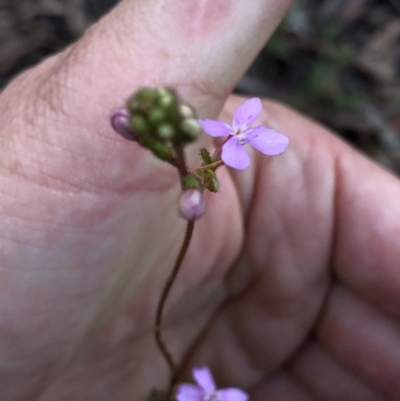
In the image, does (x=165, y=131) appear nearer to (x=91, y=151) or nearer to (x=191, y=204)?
(x=191, y=204)

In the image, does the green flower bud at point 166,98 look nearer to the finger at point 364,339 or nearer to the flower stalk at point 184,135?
the flower stalk at point 184,135

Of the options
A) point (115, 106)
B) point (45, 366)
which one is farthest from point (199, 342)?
point (115, 106)

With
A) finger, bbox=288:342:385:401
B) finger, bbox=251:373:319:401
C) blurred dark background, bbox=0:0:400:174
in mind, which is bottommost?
finger, bbox=251:373:319:401

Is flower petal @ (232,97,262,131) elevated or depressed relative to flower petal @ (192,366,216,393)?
elevated

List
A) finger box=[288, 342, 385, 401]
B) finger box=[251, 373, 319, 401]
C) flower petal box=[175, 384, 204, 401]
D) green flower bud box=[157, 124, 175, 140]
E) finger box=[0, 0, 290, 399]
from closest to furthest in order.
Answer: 1. green flower bud box=[157, 124, 175, 140]
2. finger box=[0, 0, 290, 399]
3. flower petal box=[175, 384, 204, 401]
4. finger box=[288, 342, 385, 401]
5. finger box=[251, 373, 319, 401]

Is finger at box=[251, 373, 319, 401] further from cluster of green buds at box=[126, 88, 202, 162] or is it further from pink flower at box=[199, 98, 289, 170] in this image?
cluster of green buds at box=[126, 88, 202, 162]

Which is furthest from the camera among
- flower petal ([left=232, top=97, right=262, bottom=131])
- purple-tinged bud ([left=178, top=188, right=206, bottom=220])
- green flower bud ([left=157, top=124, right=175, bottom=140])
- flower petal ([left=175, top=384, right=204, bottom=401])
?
flower petal ([left=175, top=384, right=204, bottom=401])

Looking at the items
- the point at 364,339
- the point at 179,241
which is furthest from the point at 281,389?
the point at 179,241

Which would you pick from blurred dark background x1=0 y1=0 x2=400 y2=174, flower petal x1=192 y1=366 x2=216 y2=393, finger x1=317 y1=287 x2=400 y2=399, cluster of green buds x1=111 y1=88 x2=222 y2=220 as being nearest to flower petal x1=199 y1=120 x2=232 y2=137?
cluster of green buds x1=111 y1=88 x2=222 y2=220
